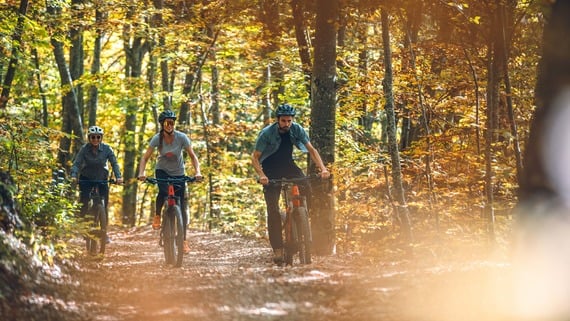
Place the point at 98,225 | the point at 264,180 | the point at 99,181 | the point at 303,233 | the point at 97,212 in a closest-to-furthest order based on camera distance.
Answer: the point at 264,180
the point at 303,233
the point at 99,181
the point at 97,212
the point at 98,225

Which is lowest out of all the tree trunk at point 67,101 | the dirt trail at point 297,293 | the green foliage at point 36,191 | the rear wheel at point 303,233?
the dirt trail at point 297,293

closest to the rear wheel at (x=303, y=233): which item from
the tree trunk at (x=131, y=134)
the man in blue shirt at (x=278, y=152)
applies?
the man in blue shirt at (x=278, y=152)

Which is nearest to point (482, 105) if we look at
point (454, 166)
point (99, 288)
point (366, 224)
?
point (454, 166)

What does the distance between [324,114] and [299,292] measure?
16.5ft

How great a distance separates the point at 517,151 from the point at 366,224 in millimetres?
3951

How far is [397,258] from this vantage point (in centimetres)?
960

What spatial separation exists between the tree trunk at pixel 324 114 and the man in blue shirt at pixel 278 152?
1.78 metres

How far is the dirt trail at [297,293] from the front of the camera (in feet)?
18.4

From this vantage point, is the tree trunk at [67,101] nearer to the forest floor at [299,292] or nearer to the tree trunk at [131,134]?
the tree trunk at [131,134]

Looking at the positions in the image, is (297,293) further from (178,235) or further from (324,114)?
(324,114)

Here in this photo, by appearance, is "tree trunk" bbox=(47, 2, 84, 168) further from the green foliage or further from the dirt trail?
the dirt trail

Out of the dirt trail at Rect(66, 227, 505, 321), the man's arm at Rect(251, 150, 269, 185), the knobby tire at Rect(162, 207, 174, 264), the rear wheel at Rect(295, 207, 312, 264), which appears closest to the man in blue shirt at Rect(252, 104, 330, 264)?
the man's arm at Rect(251, 150, 269, 185)

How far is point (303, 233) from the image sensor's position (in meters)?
8.98

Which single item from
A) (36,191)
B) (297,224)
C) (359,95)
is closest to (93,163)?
(36,191)
